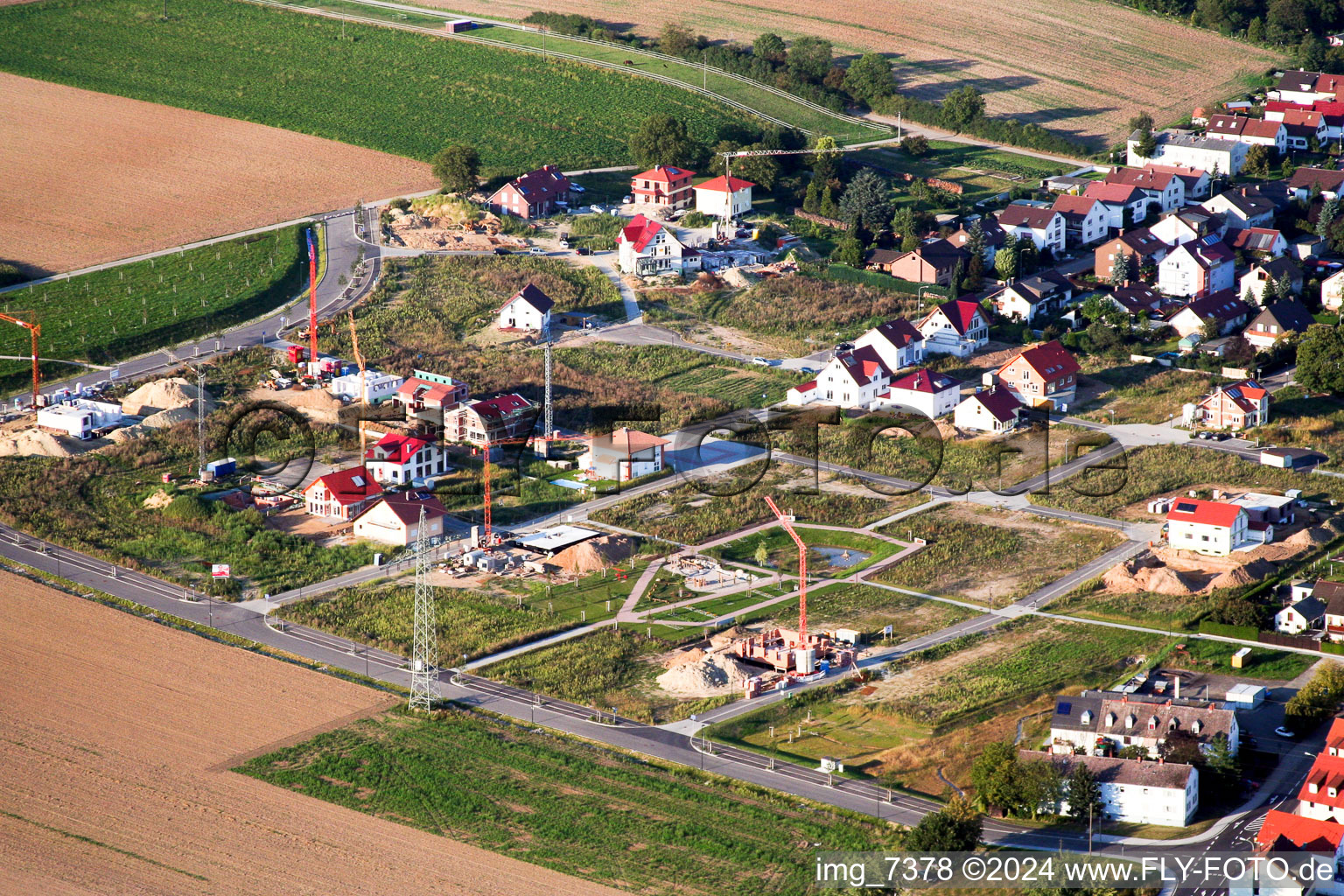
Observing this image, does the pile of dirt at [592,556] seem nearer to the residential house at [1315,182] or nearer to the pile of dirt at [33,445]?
the pile of dirt at [33,445]

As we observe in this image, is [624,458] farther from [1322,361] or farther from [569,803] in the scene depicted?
[1322,361]

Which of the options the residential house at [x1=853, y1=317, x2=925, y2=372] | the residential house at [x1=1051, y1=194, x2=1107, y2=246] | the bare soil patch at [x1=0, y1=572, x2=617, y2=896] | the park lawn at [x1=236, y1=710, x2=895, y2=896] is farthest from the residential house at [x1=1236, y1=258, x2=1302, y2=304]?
the bare soil patch at [x1=0, y1=572, x2=617, y2=896]

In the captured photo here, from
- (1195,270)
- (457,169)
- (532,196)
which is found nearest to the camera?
(1195,270)

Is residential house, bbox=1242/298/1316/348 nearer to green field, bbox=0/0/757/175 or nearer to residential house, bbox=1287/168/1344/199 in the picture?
residential house, bbox=1287/168/1344/199

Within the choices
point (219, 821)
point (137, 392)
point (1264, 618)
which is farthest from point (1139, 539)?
point (137, 392)

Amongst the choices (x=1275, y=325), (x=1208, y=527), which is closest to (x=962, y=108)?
(x=1275, y=325)

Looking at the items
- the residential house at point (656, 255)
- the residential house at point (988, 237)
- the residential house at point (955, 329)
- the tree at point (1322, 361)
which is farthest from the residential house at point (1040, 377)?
the residential house at point (656, 255)

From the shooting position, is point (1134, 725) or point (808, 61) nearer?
point (1134, 725)
